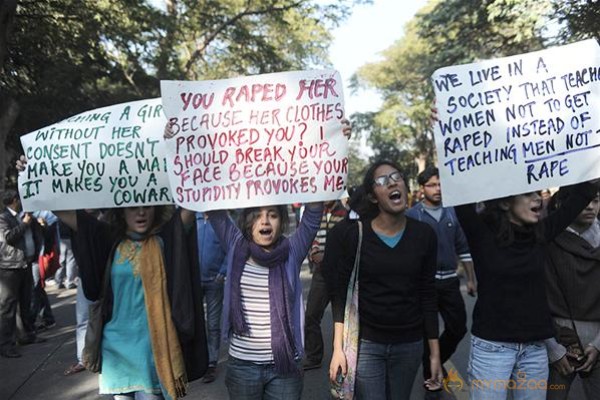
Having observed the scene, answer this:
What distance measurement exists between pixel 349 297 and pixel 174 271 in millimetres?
910

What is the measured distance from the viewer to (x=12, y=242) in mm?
6066

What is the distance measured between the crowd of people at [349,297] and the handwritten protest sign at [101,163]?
0.32 ft

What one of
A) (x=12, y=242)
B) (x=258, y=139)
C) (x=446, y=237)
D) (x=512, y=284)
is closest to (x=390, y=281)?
(x=512, y=284)

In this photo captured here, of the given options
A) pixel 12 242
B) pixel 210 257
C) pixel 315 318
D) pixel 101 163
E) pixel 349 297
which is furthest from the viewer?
pixel 12 242

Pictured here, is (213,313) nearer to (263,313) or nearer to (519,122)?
(263,313)

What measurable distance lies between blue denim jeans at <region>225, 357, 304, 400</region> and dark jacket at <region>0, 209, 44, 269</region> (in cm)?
427

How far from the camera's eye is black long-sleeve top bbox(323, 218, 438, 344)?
2.80m

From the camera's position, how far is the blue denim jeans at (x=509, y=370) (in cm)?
272

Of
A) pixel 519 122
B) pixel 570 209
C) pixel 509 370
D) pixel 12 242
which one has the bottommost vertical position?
pixel 509 370

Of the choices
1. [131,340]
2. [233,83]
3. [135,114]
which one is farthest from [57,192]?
[233,83]

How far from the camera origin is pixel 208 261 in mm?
5176

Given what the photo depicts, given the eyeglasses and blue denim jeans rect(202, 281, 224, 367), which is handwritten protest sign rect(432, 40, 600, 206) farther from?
blue denim jeans rect(202, 281, 224, 367)

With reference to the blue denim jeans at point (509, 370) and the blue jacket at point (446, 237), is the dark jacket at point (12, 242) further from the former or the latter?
the blue denim jeans at point (509, 370)

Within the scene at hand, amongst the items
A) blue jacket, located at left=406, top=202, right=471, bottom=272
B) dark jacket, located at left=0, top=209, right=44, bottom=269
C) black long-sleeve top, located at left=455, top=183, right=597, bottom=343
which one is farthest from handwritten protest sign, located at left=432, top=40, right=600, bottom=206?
dark jacket, located at left=0, top=209, right=44, bottom=269
